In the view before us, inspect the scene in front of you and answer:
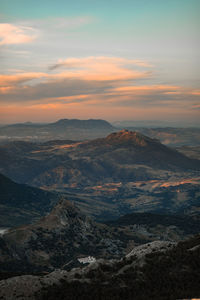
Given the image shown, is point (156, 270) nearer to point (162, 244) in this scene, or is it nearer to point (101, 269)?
point (101, 269)

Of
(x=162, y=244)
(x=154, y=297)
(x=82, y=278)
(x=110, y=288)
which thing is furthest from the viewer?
(x=162, y=244)

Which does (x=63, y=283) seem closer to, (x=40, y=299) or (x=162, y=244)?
(x=40, y=299)

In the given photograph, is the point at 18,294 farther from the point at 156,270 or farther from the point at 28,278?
the point at 156,270

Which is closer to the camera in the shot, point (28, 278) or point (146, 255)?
point (28, 278)

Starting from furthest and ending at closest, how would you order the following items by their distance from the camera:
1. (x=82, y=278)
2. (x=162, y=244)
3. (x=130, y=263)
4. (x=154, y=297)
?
1. (x=162, y=244)
2. (x=130, y=263)
3. (x=82, y=278)
4. (x=154, y=297)

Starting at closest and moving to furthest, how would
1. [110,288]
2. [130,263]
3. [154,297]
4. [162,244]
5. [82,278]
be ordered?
1. [154,297]
2. [110,288]
3. [82,278]
4. [130,263]
5. [162,244]

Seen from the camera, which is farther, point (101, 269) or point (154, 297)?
point (101, 269)

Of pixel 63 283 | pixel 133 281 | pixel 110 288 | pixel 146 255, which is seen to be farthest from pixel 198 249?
pixel 63 283

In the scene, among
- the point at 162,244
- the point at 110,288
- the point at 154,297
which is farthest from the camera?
the point at 162,244

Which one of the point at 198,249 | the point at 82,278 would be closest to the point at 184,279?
the point at 198,249
